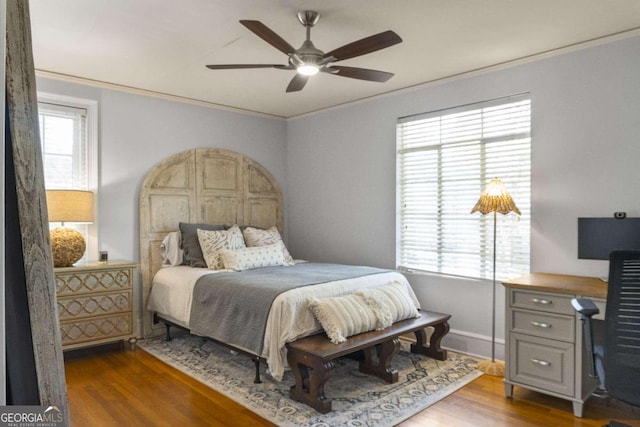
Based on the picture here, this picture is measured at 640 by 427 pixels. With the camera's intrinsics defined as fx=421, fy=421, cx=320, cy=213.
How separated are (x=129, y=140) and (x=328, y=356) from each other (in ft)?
10.0

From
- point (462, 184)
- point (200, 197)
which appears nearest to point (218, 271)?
point (200, 197)

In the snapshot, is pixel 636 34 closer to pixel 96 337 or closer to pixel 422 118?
pixel 422 118

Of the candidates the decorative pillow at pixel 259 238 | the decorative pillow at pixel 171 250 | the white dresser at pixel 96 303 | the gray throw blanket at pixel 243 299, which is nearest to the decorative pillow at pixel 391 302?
the gray throw blanket at pixel 243 299

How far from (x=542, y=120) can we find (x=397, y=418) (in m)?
2.51

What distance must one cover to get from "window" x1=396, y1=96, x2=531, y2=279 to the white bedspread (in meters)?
0.56

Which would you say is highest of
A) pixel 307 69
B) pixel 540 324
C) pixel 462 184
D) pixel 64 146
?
pixel 307 69

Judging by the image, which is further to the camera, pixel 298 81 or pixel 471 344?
pixel 471 344

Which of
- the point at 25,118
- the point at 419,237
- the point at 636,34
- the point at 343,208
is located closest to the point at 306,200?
the point at 343,208

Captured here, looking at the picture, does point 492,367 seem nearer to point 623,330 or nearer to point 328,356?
point 328,356

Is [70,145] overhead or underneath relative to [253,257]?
overhead

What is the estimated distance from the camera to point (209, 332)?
11.2 ft

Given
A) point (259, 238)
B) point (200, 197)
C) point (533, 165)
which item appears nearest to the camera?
point (533, 165)

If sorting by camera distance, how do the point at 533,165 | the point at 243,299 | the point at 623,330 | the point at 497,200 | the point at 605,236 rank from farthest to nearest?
the point at 533,165 → the point at 497,200 → the point at 243,299 → the point at 605,236 → the point at 623,330

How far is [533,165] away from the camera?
3.40 meters
